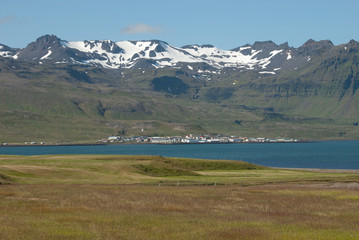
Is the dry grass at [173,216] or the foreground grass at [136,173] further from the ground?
the dry grass at [173,216]

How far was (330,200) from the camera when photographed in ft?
177

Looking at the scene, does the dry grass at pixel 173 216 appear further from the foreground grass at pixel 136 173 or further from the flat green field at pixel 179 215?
the foreground grass at pixel 136 173

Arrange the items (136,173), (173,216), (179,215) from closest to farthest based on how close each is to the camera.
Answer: (173,216) < (179,215) < (136,173)

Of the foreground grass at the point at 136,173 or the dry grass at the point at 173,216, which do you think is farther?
the foreground grass at the point at 136,173

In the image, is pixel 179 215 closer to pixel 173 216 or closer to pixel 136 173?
pixel 173 216

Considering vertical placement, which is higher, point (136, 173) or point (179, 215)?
point (179, 215)

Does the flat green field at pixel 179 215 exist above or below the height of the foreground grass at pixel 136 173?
above

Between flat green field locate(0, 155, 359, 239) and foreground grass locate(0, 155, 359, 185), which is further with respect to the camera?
foreground grass locate(0, 155, 359, 185)

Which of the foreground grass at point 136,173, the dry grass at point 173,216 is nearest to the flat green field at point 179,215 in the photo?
the dry grass at point 173,216

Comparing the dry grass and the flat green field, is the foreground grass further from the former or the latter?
the dry grass

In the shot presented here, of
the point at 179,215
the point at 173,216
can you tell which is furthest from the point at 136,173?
the point at 173,216

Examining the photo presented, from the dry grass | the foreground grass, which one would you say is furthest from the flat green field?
the foreground grass

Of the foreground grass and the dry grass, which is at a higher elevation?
the dry grass

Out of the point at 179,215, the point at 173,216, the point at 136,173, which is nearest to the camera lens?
the point at 173,216
